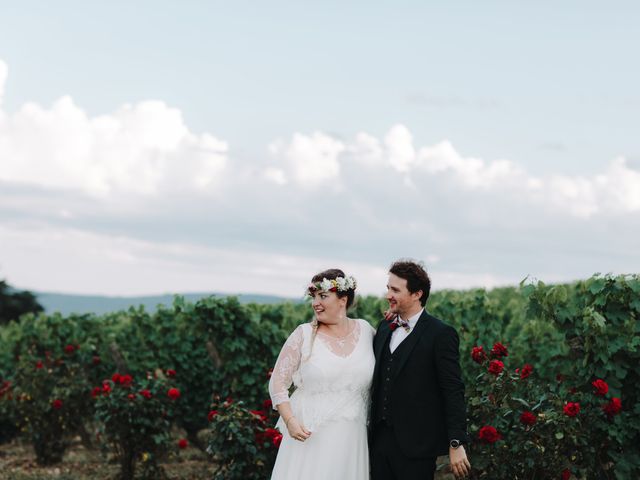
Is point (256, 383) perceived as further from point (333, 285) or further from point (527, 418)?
point (333, 285)

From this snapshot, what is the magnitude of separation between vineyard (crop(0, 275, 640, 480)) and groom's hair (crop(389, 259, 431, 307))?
4.93 feet

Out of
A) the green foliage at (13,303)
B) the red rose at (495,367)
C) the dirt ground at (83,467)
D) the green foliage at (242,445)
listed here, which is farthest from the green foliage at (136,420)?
the green foliage at (13,303)

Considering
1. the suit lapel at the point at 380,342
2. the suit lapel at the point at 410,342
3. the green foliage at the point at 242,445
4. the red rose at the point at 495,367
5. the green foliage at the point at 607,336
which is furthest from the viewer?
the green foliage at the point at 242,445

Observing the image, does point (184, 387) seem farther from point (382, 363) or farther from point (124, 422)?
point (382, 363)

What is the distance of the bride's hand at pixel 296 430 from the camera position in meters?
5.42

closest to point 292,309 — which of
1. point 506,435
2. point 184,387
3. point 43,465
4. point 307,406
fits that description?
point 184,387

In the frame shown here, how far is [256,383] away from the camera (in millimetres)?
11148

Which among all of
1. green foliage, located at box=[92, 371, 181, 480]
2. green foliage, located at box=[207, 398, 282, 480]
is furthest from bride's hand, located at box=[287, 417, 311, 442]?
green foliage, located at box=[92, 371, 181, 480]

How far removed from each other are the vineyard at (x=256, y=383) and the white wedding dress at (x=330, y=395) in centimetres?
120

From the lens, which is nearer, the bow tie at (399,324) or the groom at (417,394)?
the groom at (417,394)

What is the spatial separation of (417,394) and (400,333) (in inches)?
16.2

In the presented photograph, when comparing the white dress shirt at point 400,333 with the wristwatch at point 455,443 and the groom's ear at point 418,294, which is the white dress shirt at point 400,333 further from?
the wristwatch at point 455,443

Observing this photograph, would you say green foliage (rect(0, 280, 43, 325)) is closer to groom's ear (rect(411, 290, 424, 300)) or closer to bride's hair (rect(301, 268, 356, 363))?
bride's hair (rect(301, 268, 356, 363))

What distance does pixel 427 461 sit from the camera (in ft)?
17.5
